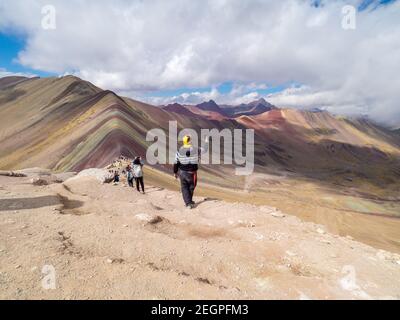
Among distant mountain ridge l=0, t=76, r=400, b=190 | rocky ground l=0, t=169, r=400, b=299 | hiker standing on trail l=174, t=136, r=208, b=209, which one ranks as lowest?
rocky ground l=0, t=169, r=400, b=299

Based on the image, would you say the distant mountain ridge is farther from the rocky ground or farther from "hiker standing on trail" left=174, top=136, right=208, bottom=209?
the rocky ground

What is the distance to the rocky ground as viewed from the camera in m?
4.90

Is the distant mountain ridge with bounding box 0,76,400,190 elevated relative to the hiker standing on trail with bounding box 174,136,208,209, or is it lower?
elevated

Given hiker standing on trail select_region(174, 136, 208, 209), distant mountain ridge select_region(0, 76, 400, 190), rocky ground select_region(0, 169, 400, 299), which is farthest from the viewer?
distant mountain ridge select_region(0, 76, 400, 190)

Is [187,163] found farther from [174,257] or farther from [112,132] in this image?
[112,132]

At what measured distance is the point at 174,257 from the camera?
629 cm

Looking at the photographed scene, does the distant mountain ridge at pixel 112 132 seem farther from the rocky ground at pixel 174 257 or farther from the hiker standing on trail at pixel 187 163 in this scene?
the rocky ground at pixel 174 257

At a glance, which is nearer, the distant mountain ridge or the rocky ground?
the rocky ground

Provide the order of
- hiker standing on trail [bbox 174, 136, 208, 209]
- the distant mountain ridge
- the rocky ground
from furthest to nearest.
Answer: the distant mountain ridge < hiker standing on trail [bbox 174, 136, 208, 209] < the rocky ground

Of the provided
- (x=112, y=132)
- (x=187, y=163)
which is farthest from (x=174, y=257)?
(x=112, y=132)

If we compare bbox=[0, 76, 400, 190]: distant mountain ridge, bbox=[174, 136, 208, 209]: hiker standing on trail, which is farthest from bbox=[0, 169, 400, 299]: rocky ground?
bbox=[0, 76, 400, 190]: distant mountain ridge

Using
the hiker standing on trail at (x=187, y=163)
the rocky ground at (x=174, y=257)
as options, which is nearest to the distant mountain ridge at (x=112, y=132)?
the hiker standing on trail at (x=187, y=163)

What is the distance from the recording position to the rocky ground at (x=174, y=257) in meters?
4.90
